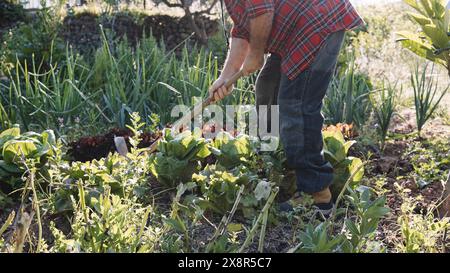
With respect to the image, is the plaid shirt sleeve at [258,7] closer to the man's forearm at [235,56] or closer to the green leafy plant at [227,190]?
the man's forearm at [235,56]

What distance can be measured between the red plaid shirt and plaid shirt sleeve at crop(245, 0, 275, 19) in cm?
5

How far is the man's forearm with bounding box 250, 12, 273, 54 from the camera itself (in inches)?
110

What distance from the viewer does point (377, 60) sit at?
718cm

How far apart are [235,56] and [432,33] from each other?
1.24m

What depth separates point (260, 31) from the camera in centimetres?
283

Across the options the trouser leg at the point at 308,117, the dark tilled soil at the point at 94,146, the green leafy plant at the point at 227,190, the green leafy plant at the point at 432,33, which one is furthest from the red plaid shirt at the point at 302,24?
the dark tilled soil at the point at 94,146

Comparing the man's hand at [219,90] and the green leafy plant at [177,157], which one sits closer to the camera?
the green leafy plant at [177,157]

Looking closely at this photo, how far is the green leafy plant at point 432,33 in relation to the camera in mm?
3709

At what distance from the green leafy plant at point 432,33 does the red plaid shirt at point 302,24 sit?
0.83m

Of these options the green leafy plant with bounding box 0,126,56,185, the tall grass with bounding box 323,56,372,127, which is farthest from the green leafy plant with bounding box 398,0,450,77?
the green leafy plant with bounding box 0,126,56,185

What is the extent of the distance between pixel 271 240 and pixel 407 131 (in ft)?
8.54

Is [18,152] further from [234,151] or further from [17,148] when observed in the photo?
[234,151]

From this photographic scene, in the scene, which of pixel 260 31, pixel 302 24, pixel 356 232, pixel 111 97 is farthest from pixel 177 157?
pixel 111 97
